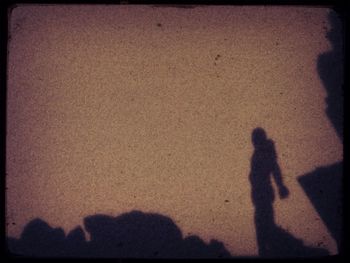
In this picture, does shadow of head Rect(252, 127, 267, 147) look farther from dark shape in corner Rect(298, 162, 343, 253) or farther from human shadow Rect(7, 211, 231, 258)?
human shadow Rect(7, 211, 231, 258)

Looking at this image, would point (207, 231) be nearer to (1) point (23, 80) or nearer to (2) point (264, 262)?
(2) point (264, 262)

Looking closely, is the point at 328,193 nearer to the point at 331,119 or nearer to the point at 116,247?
the point at 331,119

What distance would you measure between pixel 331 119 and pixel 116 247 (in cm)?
106

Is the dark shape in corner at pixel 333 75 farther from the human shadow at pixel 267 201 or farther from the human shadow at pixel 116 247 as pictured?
the human shadow at pixel 116 247

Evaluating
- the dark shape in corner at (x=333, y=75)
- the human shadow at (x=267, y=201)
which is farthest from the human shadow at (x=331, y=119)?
the human shadow at (x=267, y=201)

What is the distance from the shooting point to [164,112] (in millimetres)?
1356

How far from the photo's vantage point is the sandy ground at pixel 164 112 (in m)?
1.35

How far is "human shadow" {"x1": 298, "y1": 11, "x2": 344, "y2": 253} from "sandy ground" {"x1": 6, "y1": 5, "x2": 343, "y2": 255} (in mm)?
29

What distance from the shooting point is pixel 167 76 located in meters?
1.35

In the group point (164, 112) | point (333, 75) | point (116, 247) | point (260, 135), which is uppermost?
point (333, 75)

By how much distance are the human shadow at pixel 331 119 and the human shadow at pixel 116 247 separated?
45cm

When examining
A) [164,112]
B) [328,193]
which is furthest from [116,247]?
[328,193]

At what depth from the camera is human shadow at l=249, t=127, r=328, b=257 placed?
1.36 m

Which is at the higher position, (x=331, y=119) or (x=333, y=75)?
(x=333, y=75)
